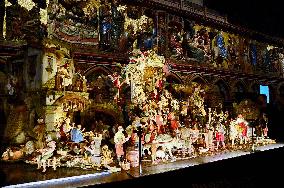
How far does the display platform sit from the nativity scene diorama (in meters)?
0.54

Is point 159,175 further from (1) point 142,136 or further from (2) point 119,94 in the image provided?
(2) point 119,94

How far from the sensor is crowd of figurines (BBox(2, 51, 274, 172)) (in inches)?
372

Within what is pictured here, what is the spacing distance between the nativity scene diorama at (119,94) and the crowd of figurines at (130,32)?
5 cm

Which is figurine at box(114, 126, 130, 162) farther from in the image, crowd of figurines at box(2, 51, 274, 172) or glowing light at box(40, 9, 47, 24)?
glowing light at box(40, 9, 47, 24)

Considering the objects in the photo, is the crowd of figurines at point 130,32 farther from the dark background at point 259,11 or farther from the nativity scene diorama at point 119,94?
the dark background at point 259,11

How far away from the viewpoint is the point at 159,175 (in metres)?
8.07

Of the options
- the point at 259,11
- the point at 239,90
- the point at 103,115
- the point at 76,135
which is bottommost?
the point at 76,135

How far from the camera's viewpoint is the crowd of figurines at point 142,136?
9453 mm

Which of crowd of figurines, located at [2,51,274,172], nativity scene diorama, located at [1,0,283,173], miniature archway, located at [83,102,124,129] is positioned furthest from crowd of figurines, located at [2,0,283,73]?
crowd of figurines, located at [2,51,274,172]

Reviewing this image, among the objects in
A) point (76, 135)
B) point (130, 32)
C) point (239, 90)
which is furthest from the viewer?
point (239, 90)

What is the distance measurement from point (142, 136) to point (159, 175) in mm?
2621

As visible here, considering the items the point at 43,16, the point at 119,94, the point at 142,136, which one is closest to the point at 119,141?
the point at 142,136

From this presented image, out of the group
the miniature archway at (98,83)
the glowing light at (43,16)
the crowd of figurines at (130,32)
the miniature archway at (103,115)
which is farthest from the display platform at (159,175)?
the glowing light at (43,16)

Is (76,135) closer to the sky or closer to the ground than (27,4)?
closer to the ground
